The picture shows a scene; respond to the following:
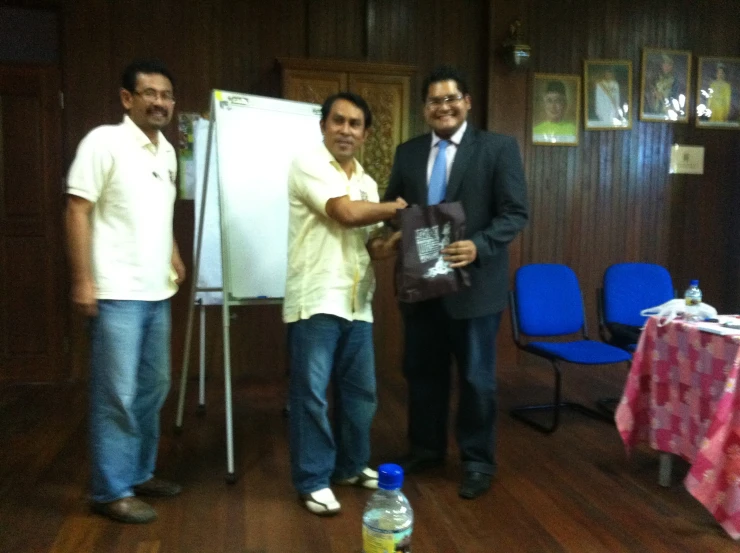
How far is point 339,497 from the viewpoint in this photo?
7.10 ft

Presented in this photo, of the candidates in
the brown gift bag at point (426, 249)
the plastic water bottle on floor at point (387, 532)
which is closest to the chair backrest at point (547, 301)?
the brown gift bag at point (426, 249)

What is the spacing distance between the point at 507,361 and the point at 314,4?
272 cm

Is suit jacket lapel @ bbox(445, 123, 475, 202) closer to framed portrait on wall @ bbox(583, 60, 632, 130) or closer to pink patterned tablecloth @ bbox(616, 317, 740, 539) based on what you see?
pink patterned tablecloth @ bbox(616, 317, 740, 539)

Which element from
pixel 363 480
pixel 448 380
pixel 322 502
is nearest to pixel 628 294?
pixel 448 380

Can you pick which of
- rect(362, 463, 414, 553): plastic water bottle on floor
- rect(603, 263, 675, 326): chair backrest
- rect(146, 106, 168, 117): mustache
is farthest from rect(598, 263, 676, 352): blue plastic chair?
rect(146, 106, 168, 117): mustache

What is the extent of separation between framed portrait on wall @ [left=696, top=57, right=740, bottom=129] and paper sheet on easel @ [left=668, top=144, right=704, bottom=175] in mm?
186

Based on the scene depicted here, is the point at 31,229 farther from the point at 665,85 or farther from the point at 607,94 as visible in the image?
the point at 665,85

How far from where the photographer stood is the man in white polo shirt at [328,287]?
1944mm

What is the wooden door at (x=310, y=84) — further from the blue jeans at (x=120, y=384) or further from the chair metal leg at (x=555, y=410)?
the chair metal leg at (x=555, y=410)

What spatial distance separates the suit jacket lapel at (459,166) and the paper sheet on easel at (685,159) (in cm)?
288

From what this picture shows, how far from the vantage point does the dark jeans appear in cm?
217

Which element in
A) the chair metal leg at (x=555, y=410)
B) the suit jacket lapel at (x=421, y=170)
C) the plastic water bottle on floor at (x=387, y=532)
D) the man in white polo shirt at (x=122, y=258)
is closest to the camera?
the plastic water bottle on floor at (x=387, y=532)

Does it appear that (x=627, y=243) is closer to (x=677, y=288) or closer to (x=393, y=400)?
(x=677, y=288)

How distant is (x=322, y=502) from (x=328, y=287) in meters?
0.73
